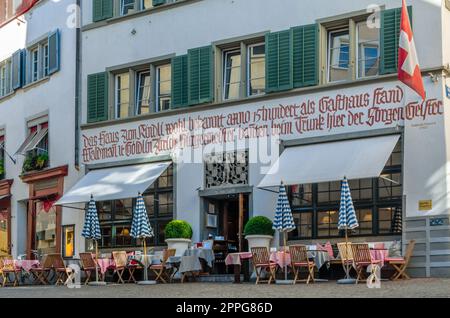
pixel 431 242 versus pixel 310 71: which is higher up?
pixel 310 71

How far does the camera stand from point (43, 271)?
2386 cm

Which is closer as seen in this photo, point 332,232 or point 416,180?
point 416,180

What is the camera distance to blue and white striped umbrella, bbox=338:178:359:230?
17.6 meters

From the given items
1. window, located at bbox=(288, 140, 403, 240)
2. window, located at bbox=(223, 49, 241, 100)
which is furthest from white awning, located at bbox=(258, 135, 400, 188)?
window, located at bbox=(223, 49, 241, 100)

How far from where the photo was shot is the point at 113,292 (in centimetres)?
1783

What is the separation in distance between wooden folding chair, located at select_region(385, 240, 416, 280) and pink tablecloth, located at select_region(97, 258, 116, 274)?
269 inches

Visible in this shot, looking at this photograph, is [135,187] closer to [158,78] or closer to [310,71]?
[158,78]

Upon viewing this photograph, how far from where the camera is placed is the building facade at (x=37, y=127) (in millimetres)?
25641

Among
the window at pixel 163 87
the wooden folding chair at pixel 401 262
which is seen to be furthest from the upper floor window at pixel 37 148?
the wooden folding chair at pixel 401 262

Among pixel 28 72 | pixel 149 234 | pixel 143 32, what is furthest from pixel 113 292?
pixel 28 72

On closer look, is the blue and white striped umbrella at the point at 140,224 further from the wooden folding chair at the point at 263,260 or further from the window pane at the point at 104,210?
the window pane at the point at 104,210

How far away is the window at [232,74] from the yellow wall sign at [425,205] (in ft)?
17.9

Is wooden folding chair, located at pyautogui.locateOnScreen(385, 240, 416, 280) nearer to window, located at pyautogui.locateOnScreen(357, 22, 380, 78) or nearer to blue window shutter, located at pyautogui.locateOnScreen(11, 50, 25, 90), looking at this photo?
window, located at pyautogui.locateOnScreen(357, 22, 380, 78)

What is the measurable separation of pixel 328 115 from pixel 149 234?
467 cm
